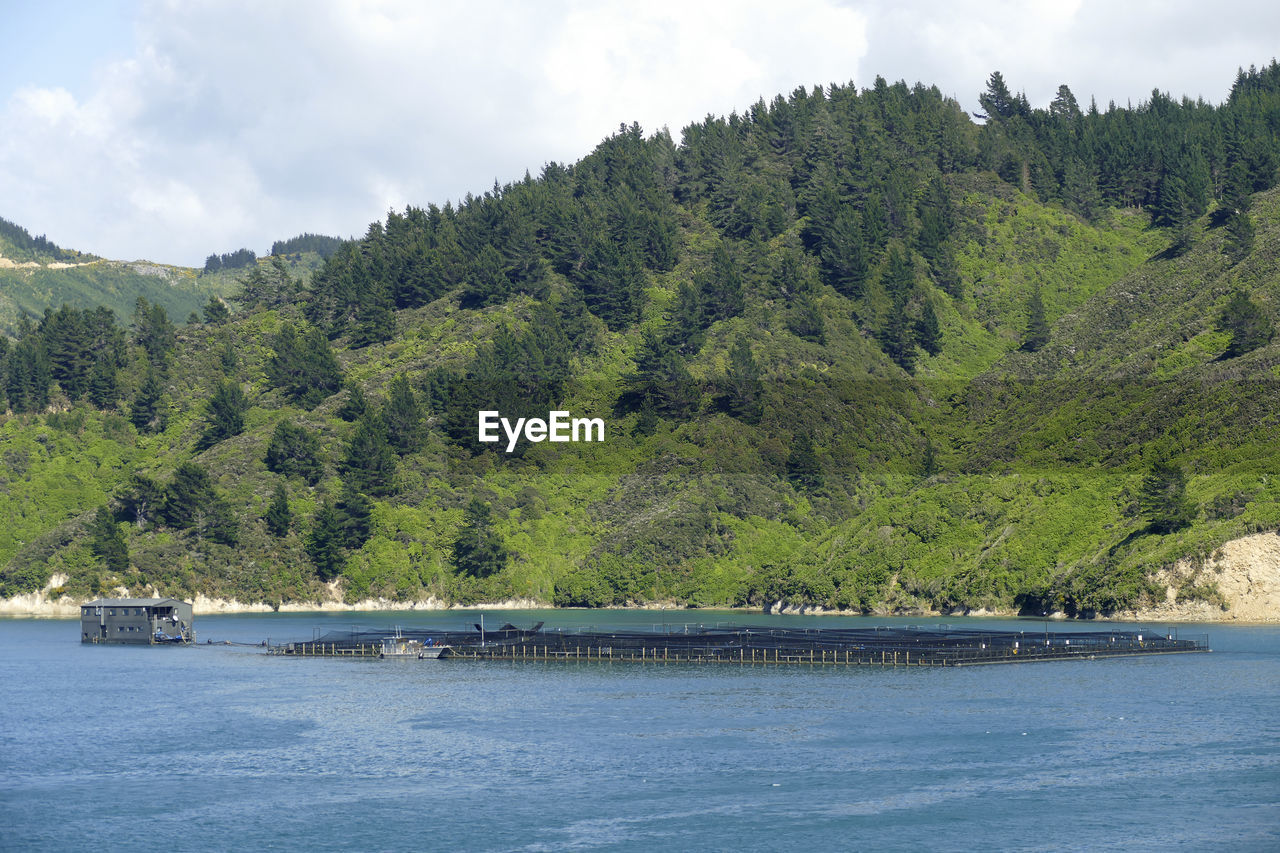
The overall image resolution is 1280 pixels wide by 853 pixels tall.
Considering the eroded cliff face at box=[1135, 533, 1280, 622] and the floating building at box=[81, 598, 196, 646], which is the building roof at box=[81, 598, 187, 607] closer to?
the floating building at box=[81, 598, 196, 646]

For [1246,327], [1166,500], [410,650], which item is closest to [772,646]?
[410,650]

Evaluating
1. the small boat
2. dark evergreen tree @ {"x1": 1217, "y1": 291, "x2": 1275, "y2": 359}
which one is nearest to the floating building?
the small boat

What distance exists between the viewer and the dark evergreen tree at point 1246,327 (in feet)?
620

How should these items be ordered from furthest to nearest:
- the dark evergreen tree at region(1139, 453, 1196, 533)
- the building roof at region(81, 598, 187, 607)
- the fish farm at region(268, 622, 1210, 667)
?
the building roof at region(81, 598, 187, 607) → the dark evergreen tree at region(1139, 453, 1196, 533) → the fish farm at region(268, 622, 1210, 667)

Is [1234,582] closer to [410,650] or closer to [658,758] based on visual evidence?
[410,650]

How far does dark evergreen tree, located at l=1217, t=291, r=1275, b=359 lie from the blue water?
74396mm

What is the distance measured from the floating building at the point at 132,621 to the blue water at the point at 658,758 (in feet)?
137

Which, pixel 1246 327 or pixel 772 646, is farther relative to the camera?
pixel 1246 327

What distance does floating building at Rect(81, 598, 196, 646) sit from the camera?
17138 centimetres

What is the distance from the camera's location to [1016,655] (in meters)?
126

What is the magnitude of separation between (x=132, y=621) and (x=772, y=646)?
3244 inches

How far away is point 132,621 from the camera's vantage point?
173 metres

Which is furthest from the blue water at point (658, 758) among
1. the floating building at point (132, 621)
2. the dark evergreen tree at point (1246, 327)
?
the dark evergreen tree at point (1246, 327)

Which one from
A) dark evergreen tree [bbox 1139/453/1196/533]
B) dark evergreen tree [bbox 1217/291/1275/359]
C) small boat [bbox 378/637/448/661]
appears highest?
dark evergreen tree [bbox 1217/291/1275/359]
